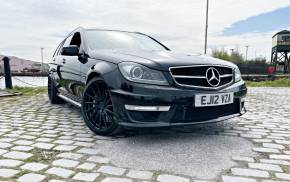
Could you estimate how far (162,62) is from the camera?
307cm

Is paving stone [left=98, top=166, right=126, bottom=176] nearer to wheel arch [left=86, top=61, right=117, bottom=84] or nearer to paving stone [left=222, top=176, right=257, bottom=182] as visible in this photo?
paving stone [left=222, top=176, right=257, bottom=182]

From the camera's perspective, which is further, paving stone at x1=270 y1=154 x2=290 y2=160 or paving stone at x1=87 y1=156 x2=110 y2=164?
paving stone at x1=270 y1=154 x2=290 y2=160

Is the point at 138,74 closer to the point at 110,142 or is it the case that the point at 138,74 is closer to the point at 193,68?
the point at 193,68

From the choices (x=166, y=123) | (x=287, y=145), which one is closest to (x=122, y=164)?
(x=166, y=123)

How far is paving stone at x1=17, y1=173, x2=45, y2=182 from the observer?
2.26m

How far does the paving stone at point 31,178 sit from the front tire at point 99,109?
1.07m

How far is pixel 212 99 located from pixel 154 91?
69 centimetres

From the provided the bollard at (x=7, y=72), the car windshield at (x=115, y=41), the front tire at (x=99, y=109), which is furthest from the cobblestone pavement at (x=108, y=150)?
the bollard at (x=7, y=72)

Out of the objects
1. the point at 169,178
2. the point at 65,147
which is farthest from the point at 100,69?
the point at 169,178

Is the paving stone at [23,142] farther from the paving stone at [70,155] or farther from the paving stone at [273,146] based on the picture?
the paving stone at [273,146]

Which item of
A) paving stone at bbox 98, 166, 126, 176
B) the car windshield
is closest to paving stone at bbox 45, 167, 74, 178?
paving stone at bbox 98, 166, 126, 176

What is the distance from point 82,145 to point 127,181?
1.09 meters

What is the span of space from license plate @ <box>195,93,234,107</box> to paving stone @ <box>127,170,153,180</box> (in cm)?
99

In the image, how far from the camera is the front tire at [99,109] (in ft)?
11.0
